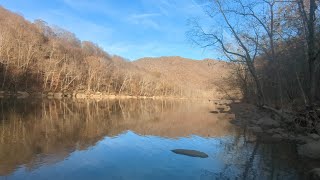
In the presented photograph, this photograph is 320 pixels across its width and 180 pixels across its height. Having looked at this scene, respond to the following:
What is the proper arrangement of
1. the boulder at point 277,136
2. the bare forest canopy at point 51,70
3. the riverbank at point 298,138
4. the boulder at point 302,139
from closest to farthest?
the riverbank at point 298,138
the boulder at point 302,139
the boulder at point 277,136
the bare forest canopy at point 51,70

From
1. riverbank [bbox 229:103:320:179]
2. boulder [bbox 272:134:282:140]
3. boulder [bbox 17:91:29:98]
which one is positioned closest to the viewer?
riverbank [bbox 229:103:320:179]

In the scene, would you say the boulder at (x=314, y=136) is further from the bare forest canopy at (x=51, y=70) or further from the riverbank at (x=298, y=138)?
the bare forest canopy at (x=51, y=70)

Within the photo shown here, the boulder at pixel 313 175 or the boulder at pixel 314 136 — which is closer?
the boulder at pixel 313 175

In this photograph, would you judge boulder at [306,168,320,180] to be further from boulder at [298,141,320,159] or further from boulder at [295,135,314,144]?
boulder at [295,135,314,144]

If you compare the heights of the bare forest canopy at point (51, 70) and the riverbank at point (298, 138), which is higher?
the bare forest canopy at point (51, 70)

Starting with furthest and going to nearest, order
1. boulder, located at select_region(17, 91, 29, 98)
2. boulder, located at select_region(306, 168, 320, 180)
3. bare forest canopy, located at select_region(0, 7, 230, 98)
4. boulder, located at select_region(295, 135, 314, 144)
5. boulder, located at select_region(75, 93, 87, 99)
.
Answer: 1. boulder, located at select_region(75, 93, 87, 99)
2. bare forest canopy, located at select_region(0, 7, 230, 98)
3. boulder, located at select_region(17, 91, 29, 98)
4. boulder, located at select_region(295, 135, 314, 144)
5. boulder, located at select_region(306, 168, 320, 180)

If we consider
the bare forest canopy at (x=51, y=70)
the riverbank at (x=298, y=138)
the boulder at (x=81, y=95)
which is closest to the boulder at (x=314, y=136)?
the riverbank at (x=298, y=138)

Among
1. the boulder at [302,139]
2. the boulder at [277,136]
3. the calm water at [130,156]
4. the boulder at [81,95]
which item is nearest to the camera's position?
the calm water at [130,156]

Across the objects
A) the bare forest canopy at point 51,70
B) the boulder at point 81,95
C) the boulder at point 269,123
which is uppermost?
the bare forest canopy at point 51,70

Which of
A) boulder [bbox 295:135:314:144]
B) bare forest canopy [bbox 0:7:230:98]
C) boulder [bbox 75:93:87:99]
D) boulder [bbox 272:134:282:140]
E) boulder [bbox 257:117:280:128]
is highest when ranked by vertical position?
bare forest canopy [bbox 0:7:230:98]

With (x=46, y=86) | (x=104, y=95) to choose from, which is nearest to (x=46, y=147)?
(x=46, y=86)

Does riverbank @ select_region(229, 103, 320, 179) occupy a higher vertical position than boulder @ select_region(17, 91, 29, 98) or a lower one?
lower

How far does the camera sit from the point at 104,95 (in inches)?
4537

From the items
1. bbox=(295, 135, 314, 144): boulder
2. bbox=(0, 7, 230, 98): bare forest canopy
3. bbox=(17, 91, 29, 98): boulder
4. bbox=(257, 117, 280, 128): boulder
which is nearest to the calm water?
bbox=(295, 135, 314, 144): boulder
